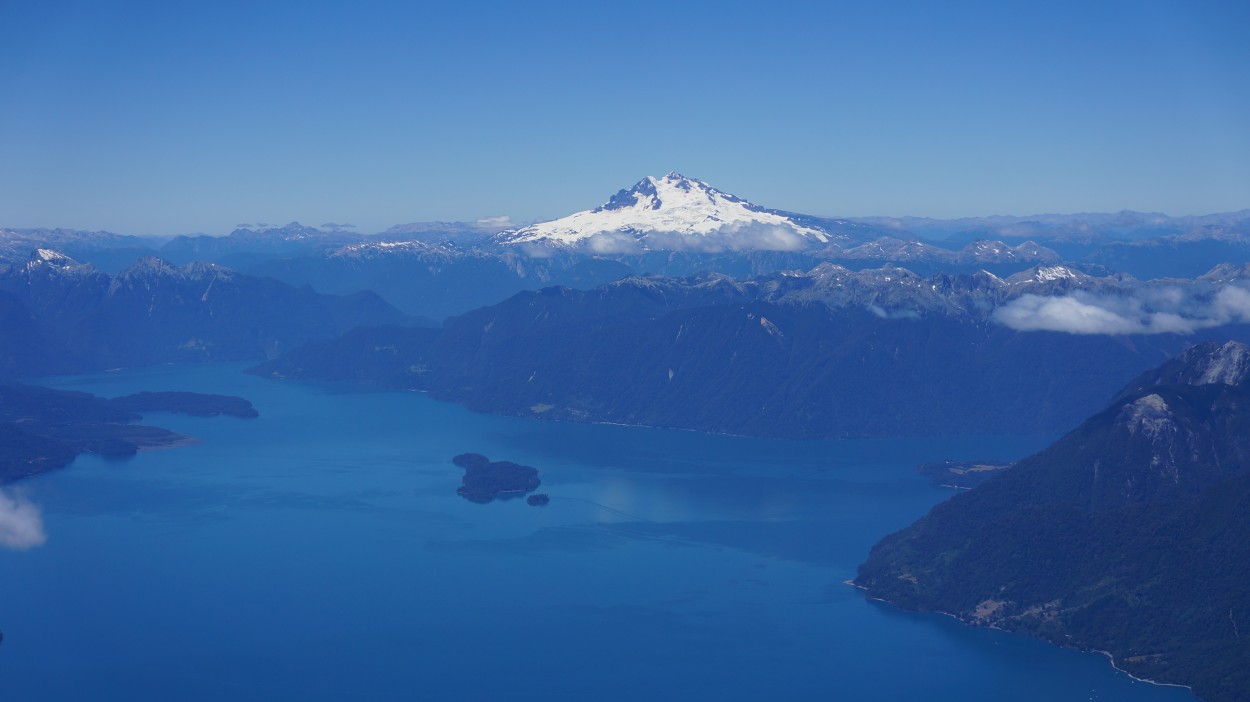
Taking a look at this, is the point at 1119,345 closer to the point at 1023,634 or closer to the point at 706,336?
the point at 706,336

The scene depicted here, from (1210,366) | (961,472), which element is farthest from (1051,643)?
(961,472)

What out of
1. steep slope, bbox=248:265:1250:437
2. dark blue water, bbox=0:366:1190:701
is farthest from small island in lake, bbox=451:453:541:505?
steep slope, bbox=248:265:1250:437

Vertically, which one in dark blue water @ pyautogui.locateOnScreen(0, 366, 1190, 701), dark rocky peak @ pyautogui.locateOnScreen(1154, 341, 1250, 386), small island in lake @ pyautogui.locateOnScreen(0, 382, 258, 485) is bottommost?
dark blue water @ pyautogui.locateOnScreen(0, 366, 1190, 701)

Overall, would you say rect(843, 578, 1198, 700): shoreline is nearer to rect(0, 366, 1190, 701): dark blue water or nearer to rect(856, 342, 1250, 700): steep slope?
rect(856, 342, 1250, 700): steep slope

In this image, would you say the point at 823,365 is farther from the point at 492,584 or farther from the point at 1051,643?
the point at 1051,643

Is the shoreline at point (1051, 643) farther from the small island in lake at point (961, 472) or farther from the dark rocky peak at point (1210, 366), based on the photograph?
the small island in lake at point (961, 472)

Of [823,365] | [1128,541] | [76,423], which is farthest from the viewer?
[823,365]

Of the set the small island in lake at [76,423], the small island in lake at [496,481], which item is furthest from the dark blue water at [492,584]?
the small island in lake at [76,423]
